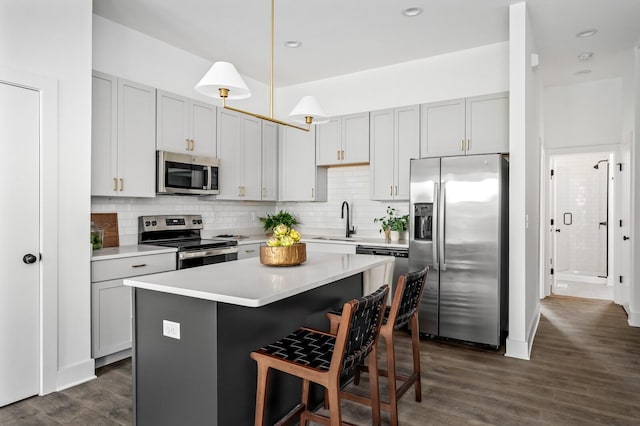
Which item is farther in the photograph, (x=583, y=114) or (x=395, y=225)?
(x=583, y=114)

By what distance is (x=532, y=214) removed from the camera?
420cm

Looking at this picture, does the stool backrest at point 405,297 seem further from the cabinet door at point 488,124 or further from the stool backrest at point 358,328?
the cabinet door at point 488,124

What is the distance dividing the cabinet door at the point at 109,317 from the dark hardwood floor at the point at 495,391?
7.2 inches

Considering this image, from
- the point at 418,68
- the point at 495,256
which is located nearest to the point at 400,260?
the point at 495,256

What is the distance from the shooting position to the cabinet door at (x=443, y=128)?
4.40 m

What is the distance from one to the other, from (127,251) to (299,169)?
102 inches

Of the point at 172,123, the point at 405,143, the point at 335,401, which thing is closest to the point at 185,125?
the point at 172,123

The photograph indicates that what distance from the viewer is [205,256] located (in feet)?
13.4

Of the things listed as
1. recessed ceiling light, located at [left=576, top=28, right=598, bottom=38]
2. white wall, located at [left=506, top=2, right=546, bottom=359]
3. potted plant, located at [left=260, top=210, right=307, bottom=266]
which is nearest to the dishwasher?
white wall, located at [left=506, top=2, right=546, bottom=359]

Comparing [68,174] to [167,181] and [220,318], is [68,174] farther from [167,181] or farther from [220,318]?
[220,318]

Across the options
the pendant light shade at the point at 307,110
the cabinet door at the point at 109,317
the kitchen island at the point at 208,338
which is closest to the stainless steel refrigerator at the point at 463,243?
the pendant light shade at the point at 307,110

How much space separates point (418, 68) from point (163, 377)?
4.22 meters

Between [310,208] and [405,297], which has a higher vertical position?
[310,208]

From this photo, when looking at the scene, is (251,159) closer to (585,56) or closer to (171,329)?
(171,329)
